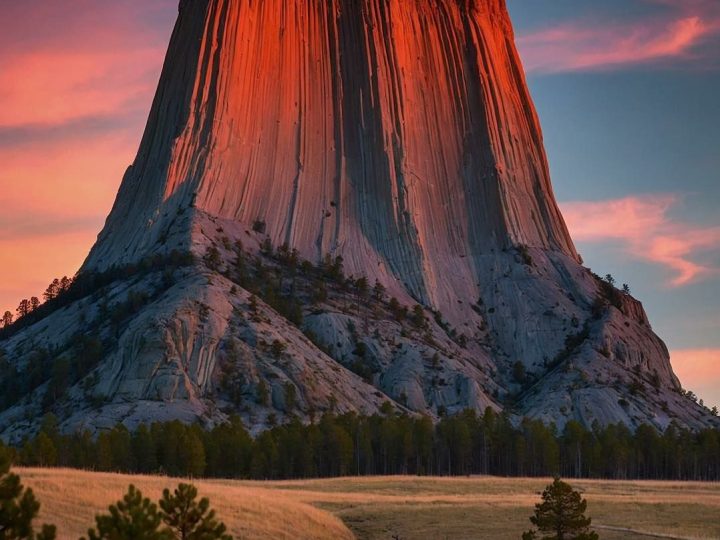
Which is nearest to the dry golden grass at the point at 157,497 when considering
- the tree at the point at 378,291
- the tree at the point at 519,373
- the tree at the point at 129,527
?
the tree at the point at 129,527

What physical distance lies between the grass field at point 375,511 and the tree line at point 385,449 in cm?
2759

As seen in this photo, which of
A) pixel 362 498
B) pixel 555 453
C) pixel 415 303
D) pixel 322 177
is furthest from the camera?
pixel 322 177

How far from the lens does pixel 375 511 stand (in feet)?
207

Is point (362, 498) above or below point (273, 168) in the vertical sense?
below

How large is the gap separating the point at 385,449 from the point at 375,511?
59381 mm

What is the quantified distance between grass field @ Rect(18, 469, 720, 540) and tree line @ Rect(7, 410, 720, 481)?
1086 inches

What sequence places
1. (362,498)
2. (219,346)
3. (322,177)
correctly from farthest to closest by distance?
(322,177), (219,346), (362,498)

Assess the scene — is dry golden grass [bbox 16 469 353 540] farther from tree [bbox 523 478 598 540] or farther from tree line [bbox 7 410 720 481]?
tree line [bbox 7 410 720 481]

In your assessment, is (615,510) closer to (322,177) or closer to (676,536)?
(676,536)

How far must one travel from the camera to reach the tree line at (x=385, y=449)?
338ft

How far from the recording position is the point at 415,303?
186m

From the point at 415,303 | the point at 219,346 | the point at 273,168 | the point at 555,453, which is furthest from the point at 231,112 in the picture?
the point at 555,453

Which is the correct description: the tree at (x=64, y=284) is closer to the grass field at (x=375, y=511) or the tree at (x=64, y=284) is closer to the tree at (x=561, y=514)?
the grass field at (x=375, y=511)

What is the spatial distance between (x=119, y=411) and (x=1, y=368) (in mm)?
31795
